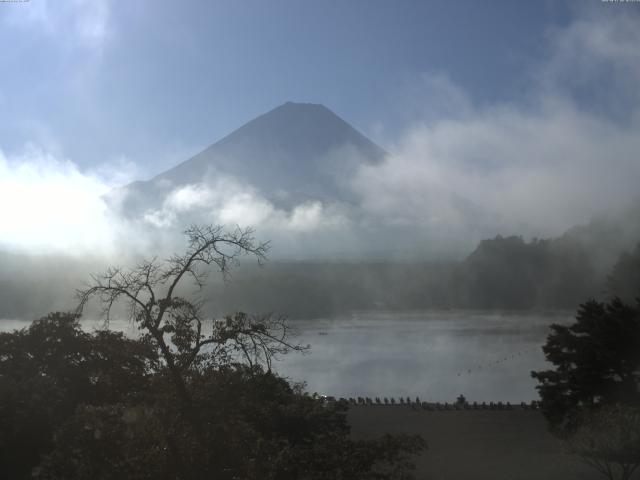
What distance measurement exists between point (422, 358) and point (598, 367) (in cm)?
3255

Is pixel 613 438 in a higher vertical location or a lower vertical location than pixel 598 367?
lower

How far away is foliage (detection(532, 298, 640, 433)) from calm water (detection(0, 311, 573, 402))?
720 cm

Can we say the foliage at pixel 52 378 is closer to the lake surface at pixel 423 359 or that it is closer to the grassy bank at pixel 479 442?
the grassy bank at pixel 479 442

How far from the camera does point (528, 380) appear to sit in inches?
1369

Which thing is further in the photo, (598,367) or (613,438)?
(598,367)

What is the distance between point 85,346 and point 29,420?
112 inches

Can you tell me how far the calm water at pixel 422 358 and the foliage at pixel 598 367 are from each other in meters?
7.20

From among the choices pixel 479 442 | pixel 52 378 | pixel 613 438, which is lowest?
pixel 479 442

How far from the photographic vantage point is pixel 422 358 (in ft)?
148

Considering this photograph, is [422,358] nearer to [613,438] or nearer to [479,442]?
[479,442]

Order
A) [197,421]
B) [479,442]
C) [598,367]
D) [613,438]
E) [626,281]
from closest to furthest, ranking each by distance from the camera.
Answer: [197,421]
[613,438]
[598,367]
[479,442]
[626,281]

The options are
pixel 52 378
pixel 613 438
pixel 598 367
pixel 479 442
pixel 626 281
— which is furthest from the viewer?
pixel 626 281

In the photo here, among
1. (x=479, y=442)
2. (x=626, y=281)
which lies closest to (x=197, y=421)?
(x=479, y=442)

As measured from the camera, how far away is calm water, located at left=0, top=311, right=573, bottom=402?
32.3 m
